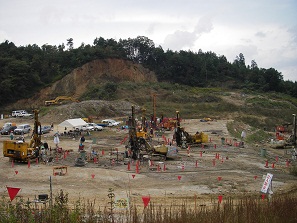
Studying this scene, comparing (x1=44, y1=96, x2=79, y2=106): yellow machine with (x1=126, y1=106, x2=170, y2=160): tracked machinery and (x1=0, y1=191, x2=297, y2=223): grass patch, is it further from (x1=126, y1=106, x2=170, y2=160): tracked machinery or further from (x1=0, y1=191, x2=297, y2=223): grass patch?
(x1=0, y1=191, x2=297, y2=223): grass patch

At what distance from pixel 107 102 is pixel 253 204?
196 feet

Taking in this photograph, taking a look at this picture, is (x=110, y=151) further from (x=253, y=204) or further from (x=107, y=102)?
(x=107, y=102)

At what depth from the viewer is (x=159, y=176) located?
84.0 ft

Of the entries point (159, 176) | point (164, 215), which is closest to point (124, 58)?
point (159, 176)

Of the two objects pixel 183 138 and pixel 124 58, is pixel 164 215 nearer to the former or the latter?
pixel 183 138

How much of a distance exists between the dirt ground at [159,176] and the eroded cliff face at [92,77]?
1863 inches

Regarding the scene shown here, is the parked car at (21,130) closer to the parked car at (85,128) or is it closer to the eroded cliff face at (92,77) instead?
the parked car at (85,128)

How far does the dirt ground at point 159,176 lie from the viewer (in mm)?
21547

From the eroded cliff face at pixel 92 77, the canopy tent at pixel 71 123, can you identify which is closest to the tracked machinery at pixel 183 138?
the canopy tent at pixel 71 123

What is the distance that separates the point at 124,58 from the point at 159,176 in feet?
245

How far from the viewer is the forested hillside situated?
260 feet

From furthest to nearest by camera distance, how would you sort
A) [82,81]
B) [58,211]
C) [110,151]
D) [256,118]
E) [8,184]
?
[82,81] < [256,118] < [110,151] < [8,184] < [58,211]

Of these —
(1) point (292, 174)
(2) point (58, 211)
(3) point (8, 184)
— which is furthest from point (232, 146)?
(2) point (58, 211)

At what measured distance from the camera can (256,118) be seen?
68.4 m
